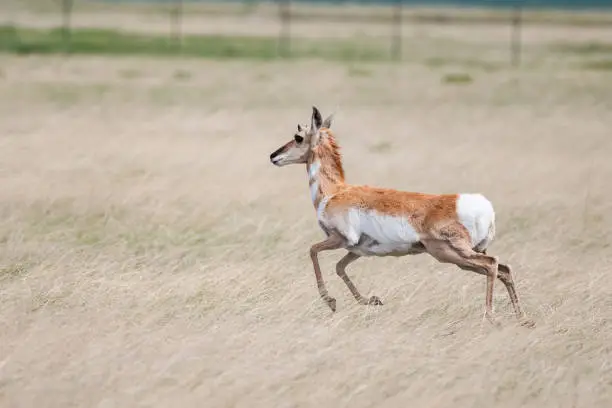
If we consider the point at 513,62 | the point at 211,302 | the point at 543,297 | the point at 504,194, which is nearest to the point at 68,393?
the point at 211,302

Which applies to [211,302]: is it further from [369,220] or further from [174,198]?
[174,198]

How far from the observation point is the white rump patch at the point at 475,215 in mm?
9047

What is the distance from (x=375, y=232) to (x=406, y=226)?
0.26 meters

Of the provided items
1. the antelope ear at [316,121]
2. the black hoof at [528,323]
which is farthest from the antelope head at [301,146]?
the black hoof at [528,323]

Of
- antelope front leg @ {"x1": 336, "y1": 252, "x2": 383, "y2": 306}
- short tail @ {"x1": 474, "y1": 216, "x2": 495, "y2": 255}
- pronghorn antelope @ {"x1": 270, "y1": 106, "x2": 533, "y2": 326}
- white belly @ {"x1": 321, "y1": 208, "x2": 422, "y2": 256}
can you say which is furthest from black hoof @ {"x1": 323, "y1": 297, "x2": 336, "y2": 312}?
short tail @ {"x1": 474, "y1": 216, "x2": 495, "y2": 255}

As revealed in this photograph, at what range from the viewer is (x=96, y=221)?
13523 mm

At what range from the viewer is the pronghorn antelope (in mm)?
9070

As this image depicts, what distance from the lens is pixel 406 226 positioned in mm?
9195

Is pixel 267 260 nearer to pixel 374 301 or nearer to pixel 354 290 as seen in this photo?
pixel 354 290

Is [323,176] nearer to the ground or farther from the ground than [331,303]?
farther from the ground

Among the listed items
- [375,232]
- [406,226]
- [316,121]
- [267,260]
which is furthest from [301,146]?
[267,260]

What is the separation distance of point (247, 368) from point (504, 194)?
8.59 meters

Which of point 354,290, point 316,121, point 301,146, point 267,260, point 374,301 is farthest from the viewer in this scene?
point 267,260

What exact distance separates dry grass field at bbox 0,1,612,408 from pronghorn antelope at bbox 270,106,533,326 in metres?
0.36
